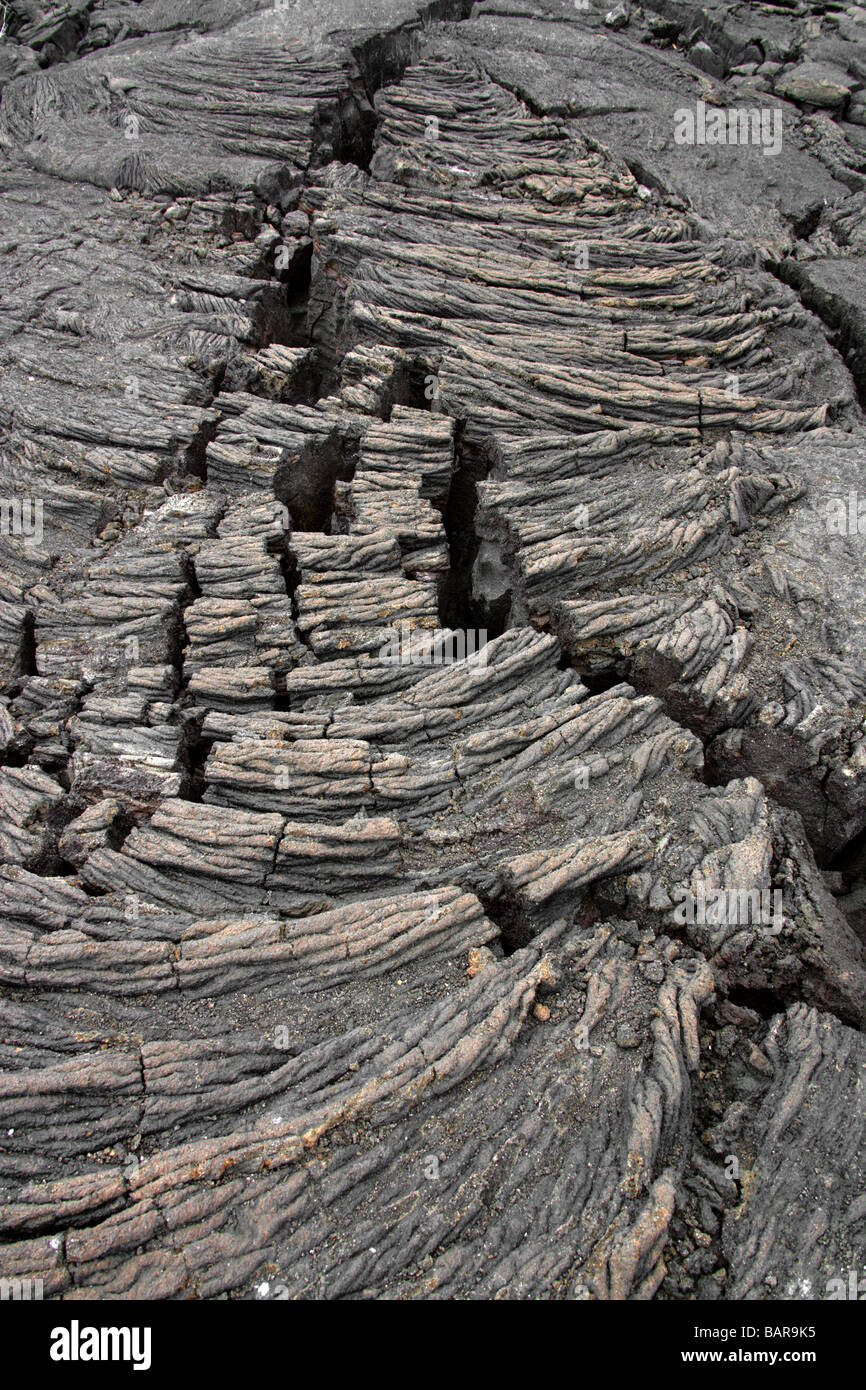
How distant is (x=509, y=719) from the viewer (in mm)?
9805

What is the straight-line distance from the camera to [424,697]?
9.76 m

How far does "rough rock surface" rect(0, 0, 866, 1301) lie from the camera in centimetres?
648

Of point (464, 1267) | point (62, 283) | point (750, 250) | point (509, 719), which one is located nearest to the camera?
point (464, 1267)

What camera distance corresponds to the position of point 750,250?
1628 cm

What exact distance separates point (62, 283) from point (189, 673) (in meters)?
9.71

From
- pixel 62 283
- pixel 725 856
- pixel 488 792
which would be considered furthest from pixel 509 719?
pixel 62 283

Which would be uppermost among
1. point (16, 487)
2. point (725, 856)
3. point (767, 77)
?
point (767, 77)

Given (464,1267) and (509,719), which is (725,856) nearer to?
(509,719)

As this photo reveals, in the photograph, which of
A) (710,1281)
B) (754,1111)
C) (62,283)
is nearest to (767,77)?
(62,283)

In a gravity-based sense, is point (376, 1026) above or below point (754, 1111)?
above

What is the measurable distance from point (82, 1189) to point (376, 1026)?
2.59m

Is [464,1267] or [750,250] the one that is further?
[750,250]

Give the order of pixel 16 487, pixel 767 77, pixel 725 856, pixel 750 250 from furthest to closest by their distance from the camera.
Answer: pixel 767 77
pixel 750 250
pixel 16 487
pixel 725 856

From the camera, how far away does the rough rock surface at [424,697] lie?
648 centimetres
